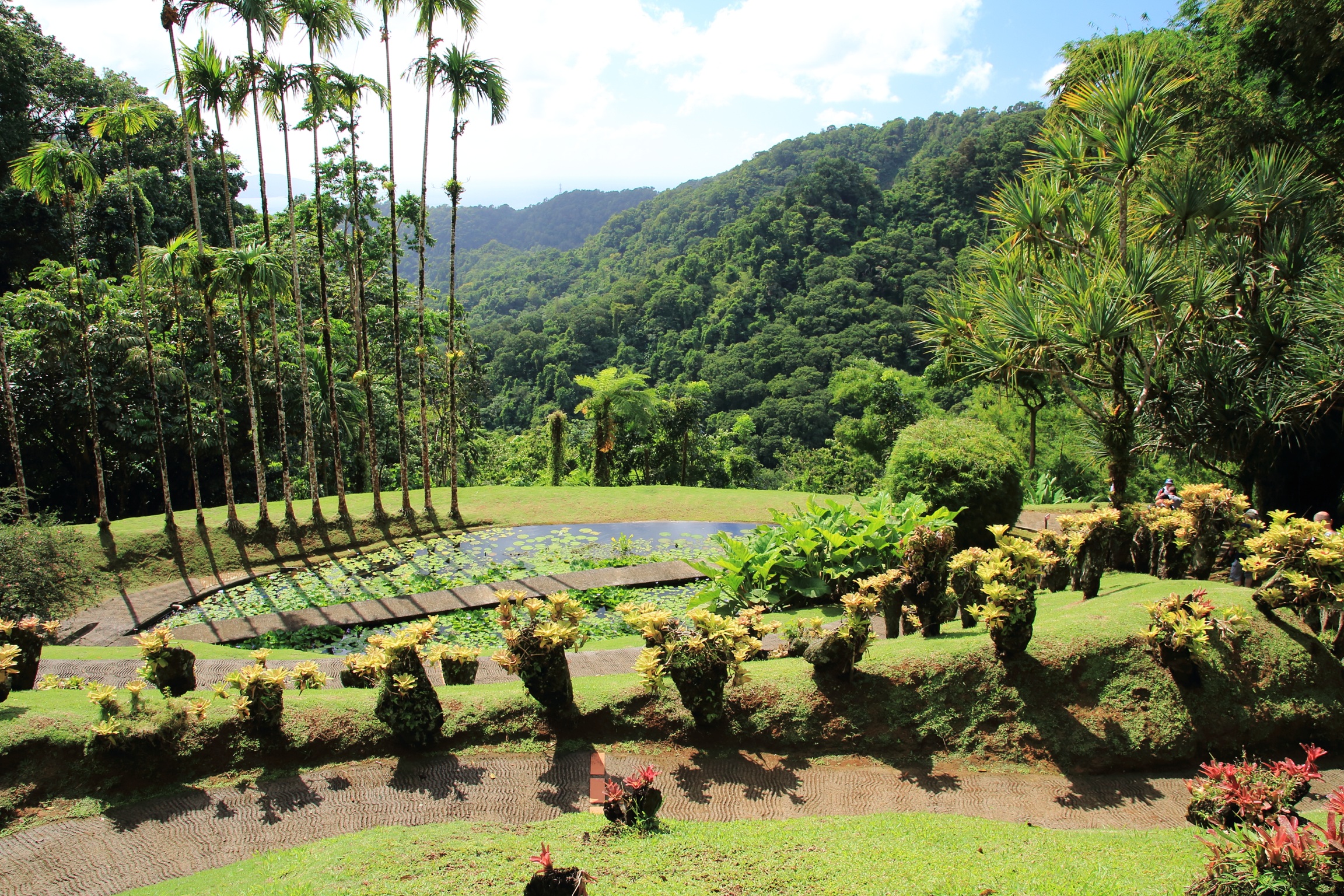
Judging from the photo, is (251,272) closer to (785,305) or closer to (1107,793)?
(1107,793)

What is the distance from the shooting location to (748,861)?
4352 mm

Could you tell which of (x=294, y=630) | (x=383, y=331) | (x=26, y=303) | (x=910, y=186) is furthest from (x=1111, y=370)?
(x=910, y=186)

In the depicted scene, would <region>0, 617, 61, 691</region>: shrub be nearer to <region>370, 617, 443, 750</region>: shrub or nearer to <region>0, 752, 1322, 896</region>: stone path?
<region>0, 752, 1322, 896</region>: stone path

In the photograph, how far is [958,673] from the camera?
607 centimetres

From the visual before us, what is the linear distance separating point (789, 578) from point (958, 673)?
3172 millimetres

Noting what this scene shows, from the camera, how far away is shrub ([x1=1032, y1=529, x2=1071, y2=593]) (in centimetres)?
781

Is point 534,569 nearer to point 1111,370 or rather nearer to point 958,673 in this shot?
point 958,673

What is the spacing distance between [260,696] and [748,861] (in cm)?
380

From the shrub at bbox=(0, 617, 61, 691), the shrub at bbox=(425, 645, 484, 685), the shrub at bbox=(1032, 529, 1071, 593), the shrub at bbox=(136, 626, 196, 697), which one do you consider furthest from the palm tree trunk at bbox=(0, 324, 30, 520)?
the shrub at bbox=(1032, 529, 1071, 593)

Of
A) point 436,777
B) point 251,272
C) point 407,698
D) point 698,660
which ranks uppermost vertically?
point 251,272

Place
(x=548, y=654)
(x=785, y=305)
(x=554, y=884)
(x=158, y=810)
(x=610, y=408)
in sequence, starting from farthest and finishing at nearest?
(x=785, y=305) < (x=610, y=408) < (x=548, y=654) < (x=158, y=810) < (x=554, y=884)

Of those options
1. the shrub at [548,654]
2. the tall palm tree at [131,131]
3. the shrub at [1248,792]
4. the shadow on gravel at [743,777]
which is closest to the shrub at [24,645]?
the shrub at [548,654]

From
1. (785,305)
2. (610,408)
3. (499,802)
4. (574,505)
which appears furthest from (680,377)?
(499,802)

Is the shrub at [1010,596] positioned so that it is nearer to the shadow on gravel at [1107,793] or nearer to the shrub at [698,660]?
the shadow on gravel at [1107,793]
